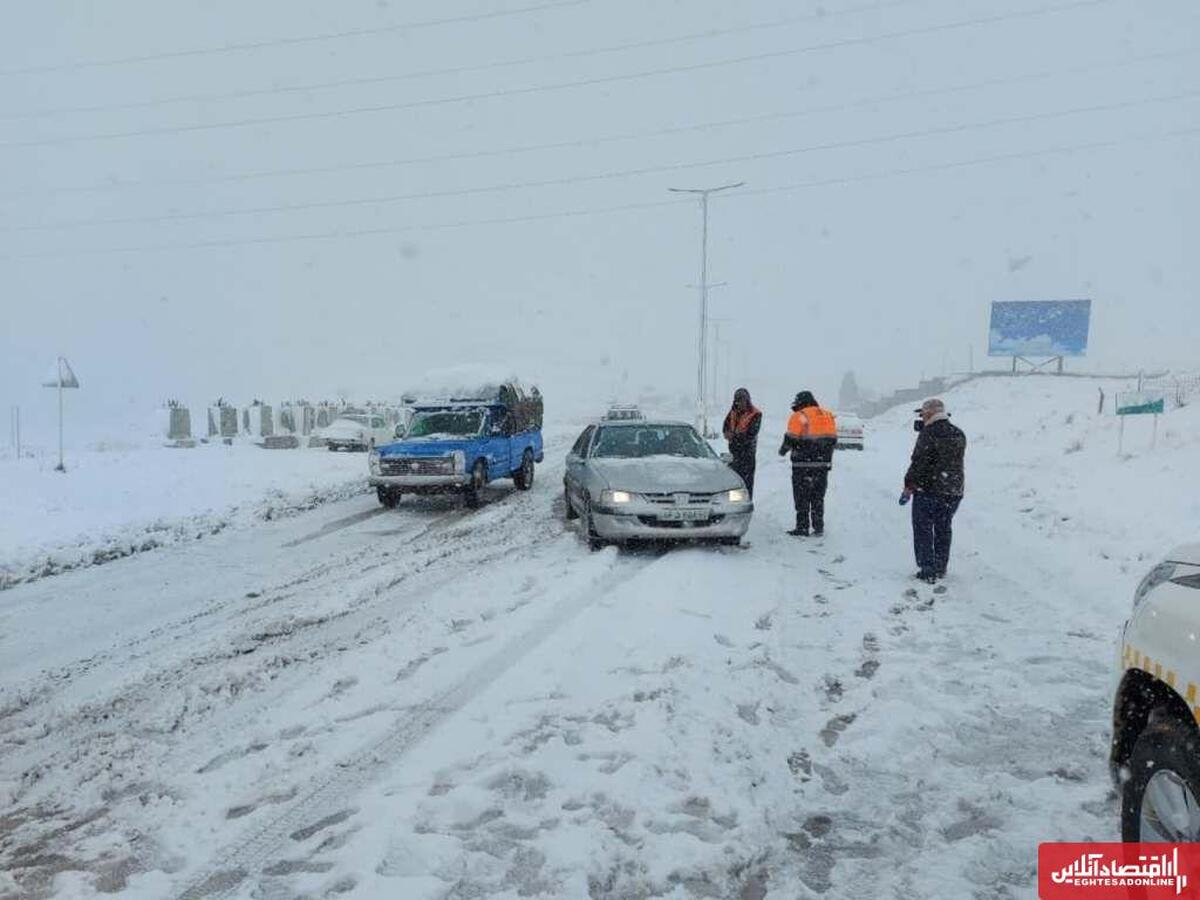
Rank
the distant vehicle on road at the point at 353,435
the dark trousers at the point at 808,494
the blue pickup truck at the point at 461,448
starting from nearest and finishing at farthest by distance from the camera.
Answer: the dark trousers at the point at 808,494 → the blue pickup truck at the point at 461,448 → the distant vehicle on road at the point at 353,435

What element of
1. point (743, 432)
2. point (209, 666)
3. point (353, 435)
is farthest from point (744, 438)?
point (353, 435)

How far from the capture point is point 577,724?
4.39 meters

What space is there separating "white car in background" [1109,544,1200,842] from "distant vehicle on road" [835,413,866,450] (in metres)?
25.5

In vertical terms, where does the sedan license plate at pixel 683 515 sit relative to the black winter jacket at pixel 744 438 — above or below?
below

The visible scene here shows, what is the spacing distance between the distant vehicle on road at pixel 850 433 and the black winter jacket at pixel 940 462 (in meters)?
20.3

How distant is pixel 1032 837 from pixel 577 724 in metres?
2.19

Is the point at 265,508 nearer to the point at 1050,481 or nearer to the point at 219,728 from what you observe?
the point at 219,728

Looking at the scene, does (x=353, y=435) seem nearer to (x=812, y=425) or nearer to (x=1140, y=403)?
(x=812, y=425)

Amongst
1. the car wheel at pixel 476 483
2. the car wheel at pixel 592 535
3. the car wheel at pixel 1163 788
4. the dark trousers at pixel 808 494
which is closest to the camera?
the car wheel at pixel 1163 788

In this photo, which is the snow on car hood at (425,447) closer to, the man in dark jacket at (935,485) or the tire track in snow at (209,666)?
the tire track in snow at (209,666)

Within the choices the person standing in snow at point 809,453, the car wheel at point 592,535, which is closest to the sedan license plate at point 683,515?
the car wheel at point 592,535

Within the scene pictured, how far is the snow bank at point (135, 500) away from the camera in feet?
32.1

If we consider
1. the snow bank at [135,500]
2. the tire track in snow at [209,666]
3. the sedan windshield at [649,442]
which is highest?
the sedan windshield at [649,442]

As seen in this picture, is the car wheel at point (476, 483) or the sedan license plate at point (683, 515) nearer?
the sedan license plate at point (683, 515)
